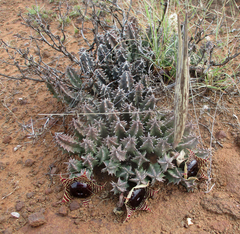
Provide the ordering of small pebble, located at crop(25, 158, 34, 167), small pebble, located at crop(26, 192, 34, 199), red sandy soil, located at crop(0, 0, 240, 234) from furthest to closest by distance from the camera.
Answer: small pebble, located at crop(25, 158, 34, 167) → small pebble, located at crop(26, 192, 34, 199) → red sandy soil, located at crop(0, 0, 240, 234)

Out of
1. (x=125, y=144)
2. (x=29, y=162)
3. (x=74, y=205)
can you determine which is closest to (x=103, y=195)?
(x=74, y=205)

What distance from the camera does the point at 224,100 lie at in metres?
2.77

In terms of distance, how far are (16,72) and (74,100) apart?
5.16ft

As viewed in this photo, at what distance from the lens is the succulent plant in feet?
6.49

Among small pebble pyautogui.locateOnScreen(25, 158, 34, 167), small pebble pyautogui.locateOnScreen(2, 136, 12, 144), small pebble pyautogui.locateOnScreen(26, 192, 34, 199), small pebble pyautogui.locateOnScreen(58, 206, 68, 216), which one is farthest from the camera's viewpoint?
small pebble pyautogui.locateOnScreen(2, 136, 12, 144)

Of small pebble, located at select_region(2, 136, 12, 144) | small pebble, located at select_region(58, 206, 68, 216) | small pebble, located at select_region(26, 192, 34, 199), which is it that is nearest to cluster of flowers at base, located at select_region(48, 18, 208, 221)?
small pebble, located at select_region(58, 206, 68, 216)

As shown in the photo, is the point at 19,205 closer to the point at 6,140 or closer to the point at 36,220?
the point at 36,220

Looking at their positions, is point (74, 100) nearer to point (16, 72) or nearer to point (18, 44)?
point (16, 72)

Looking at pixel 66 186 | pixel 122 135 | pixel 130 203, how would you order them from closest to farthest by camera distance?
pixel 130 203
pixel 66 186
pixel 122 135

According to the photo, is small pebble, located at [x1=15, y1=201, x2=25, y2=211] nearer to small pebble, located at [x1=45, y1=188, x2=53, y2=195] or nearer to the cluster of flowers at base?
small pebble, located at [x1=45, y1=188, x2=53, y2=195]

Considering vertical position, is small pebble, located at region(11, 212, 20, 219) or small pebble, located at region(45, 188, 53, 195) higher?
small pebble, located at region(45, 188, 53, 195)

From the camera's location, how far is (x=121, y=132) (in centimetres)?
216

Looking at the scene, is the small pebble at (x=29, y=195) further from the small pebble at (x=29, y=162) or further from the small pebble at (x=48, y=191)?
the small pebble at (x=29, y=162)

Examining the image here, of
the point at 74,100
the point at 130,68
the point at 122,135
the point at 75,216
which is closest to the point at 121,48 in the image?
the point at 130,68
